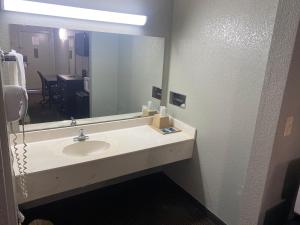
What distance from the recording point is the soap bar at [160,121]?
7.45 feet

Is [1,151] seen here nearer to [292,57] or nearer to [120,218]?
[292,57]

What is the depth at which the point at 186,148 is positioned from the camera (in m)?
2.13

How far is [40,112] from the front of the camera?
6.14 feet

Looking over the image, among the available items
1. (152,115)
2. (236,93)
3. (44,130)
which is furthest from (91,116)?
(236,93)

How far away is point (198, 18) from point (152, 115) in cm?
103

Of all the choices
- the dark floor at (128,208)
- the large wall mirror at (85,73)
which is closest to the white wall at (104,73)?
the large wall mirror at (85,73)

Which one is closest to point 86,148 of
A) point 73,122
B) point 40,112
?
point 73,122

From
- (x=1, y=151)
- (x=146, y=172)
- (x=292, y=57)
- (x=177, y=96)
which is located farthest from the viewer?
(x=146, y=172)

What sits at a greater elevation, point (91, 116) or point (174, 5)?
point (174, 5)

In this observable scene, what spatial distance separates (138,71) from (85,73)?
0.55 m

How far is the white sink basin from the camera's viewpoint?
188 centimetres

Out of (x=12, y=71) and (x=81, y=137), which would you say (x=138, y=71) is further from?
(x=12, y=71)

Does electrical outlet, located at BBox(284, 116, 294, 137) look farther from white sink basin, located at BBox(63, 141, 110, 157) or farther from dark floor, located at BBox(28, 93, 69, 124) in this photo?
dark floor, located at BBox(28, 93, 69, 124)

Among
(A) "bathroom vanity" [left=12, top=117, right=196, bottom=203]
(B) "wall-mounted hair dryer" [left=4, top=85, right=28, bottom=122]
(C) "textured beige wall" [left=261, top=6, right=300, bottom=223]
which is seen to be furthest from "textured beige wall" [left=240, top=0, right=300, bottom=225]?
(B) "wall-mounted hair dryer" [left=4, top=85, right=28, bottom=122]
